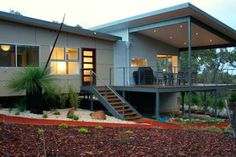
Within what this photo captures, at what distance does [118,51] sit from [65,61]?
137 inches

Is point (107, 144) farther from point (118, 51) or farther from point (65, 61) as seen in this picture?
point (118, 51)

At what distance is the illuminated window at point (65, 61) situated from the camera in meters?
14.3

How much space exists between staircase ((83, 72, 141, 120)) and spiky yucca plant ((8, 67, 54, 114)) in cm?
262

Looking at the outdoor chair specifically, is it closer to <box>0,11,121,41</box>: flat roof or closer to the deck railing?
the deck railing

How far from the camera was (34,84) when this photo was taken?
36.9 ft

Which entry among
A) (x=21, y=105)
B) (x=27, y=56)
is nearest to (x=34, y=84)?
(x=21, y=105)

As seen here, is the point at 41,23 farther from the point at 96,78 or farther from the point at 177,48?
the point at 177,48

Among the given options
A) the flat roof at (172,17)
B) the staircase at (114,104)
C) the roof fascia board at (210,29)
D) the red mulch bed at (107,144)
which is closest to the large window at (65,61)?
the staircase at (114,104)

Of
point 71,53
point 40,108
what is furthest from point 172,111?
point 40,108

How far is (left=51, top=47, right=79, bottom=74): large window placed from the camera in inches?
563

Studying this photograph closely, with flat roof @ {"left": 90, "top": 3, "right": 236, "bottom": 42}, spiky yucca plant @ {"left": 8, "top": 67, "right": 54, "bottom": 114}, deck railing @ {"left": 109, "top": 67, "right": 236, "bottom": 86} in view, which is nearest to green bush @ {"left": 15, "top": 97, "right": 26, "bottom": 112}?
spiky yucca plant @ {"left": 8, "top": 67, "right": 54, "bottom": 114}

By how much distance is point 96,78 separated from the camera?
15.8 meters

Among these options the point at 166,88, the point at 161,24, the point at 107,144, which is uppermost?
the point at 161,24

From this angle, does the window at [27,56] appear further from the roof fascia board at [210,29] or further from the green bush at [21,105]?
the roof fascia board at [210,29]
